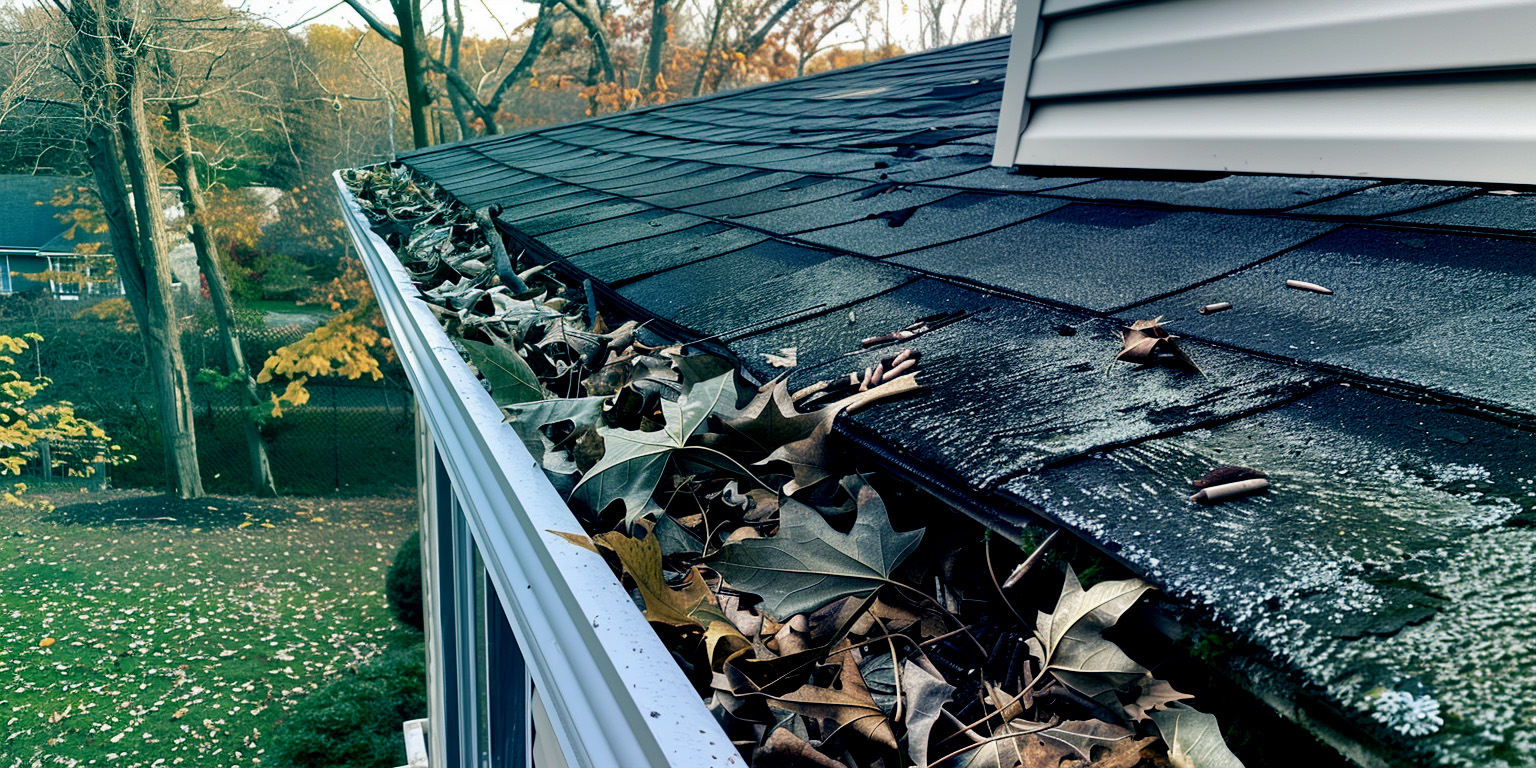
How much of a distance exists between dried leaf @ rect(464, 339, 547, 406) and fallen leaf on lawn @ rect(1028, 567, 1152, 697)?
2.53ft

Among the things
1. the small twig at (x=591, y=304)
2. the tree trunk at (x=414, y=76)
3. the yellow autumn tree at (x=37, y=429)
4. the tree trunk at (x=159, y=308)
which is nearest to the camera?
the small twig at (x=591, y=304)

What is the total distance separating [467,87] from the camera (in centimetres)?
1441

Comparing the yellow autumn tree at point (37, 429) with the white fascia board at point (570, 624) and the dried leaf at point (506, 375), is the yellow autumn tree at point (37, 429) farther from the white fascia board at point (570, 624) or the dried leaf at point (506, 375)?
the white fascia board at point (570, 624)

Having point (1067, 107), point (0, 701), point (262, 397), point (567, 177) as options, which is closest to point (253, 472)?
point (262, 397)

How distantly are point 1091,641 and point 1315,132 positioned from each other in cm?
118

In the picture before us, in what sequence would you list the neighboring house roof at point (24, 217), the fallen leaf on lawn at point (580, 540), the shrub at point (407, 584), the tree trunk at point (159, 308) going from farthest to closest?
the neighboring house roof at point (24, 217), the tree trunk at point (159, 308), the shrub at point (407, 584), the fallen leaf on lawn at point (580, 540)

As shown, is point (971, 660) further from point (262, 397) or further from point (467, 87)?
point (262, 397)

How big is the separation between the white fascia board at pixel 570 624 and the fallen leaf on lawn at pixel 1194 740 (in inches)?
9.4

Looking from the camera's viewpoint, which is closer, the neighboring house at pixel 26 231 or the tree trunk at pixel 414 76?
the tree trunk at pixel 414 76

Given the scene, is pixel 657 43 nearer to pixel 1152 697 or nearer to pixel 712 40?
pixel 712 40

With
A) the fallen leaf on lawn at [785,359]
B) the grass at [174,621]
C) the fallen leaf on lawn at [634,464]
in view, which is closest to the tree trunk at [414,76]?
the grass at [174,621]

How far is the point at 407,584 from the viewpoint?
967cm

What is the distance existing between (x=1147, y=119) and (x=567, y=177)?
2175mm

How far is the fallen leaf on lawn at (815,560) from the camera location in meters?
0.65
